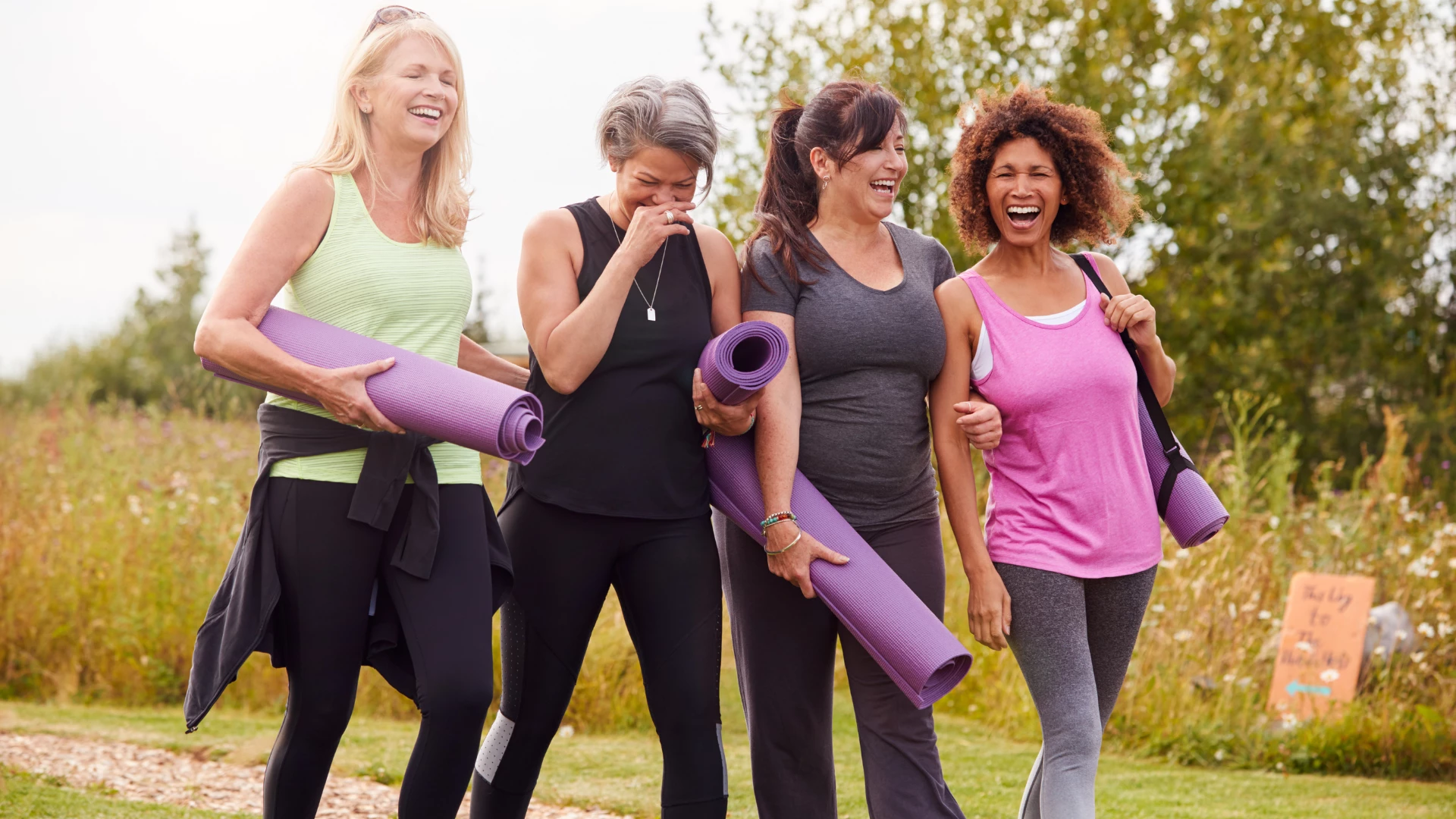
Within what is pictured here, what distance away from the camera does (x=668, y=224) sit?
274 cm

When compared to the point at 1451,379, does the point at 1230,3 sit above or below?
above

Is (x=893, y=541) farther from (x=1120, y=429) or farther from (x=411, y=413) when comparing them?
(x=411, y=413)

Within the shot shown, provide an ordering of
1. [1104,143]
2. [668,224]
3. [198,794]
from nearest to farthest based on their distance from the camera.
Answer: [668,224], [1104,143], [198,794]

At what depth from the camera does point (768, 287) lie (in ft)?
9.60

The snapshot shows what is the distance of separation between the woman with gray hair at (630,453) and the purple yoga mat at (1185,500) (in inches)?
40.9

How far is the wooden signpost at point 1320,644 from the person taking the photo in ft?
17.7

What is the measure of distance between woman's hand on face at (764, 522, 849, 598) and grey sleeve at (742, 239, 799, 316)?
0.51 meters

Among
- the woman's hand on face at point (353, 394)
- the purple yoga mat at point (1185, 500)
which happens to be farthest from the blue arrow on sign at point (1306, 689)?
the woman's hand on face at point (353, 394)

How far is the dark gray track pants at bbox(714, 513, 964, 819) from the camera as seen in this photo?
288 centimetres

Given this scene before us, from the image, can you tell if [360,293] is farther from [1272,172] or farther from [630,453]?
[1272,172]

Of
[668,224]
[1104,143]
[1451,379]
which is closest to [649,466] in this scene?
[668,224]

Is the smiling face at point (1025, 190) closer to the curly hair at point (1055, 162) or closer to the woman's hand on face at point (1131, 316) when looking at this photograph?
the curly hair at point (1055, 162)

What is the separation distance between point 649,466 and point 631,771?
8.54ft

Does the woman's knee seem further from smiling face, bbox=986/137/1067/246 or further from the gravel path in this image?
the gravel path
